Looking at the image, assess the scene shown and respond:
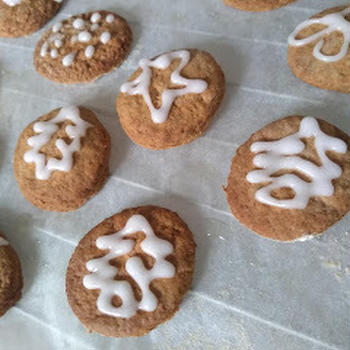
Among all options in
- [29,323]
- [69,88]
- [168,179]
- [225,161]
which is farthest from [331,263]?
[69,88]

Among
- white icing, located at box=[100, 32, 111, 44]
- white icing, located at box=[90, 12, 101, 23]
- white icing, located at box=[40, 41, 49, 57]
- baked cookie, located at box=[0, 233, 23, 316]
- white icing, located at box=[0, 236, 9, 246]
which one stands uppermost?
white icing, located at box=[90, 12, 101, 23]

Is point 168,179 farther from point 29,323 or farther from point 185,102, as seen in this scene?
point 29,323

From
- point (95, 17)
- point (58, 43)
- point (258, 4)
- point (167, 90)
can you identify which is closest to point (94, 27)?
point (95, 17)

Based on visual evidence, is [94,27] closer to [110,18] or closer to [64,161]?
[110,18]

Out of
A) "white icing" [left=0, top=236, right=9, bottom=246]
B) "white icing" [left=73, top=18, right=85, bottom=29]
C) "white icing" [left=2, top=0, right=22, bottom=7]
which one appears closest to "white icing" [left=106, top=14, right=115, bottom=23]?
"white icing" [left=73, top=18, right=85, bottom=29]

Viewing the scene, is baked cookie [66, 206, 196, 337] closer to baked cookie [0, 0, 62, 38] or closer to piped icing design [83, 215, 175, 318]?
piped icing design [83, 215, 175, 318]

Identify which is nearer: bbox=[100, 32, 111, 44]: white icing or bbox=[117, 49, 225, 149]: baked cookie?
bbox=[117, 49, 225, 149]: baked cookie
